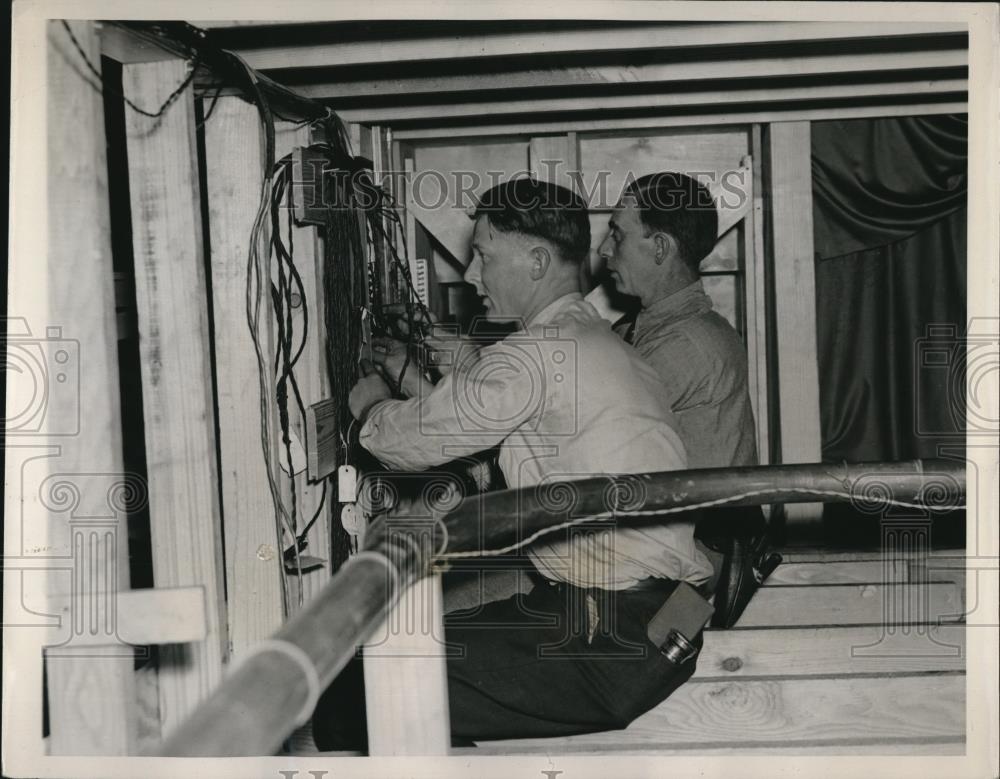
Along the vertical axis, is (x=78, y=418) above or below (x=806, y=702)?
above

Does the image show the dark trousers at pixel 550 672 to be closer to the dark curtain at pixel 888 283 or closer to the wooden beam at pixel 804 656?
the wooden beam at pixel 804 656

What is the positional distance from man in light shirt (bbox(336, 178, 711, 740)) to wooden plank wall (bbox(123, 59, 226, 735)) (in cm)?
61

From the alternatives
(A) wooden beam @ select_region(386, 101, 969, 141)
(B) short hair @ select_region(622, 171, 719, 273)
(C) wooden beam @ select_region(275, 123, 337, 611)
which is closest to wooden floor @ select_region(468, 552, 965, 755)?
(C) wooden beam @ select_region(275, 123, 337, 611)

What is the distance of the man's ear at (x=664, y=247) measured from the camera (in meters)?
3.29

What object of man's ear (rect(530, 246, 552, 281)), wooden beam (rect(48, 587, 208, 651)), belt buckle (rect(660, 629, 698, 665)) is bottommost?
belt buckle (rect(660, 629, 698, 665))

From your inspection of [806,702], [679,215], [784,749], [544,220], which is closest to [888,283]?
[679,215]

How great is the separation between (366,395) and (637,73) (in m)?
1.22

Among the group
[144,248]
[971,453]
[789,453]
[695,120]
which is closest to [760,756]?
[971,453]

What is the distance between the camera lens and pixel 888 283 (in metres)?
4.42

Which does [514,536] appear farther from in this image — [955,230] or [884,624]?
[955,230]

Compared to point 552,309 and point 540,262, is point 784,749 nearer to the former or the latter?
point 552,309

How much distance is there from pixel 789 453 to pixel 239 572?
2345mm
